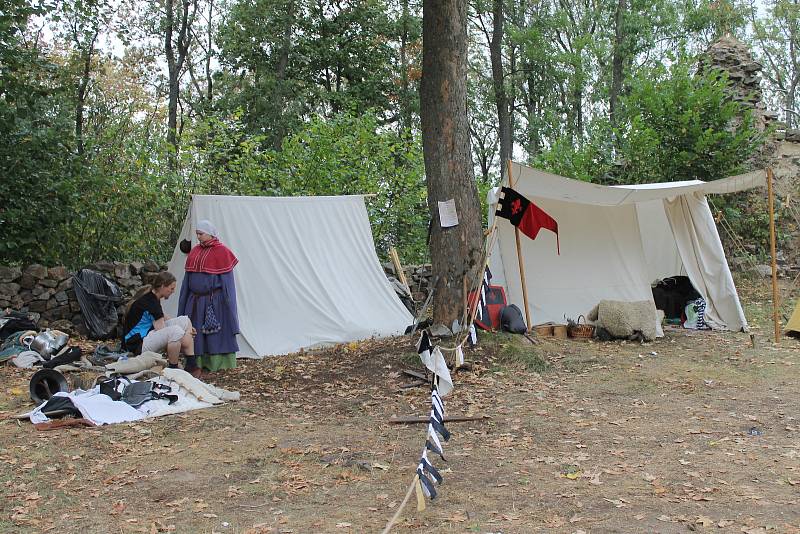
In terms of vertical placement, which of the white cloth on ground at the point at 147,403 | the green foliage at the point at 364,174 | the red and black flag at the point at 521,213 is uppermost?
the green foliage at the point at 364,174

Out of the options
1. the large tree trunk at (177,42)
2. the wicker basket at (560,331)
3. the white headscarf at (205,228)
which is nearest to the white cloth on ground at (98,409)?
the white headscarf at (205,228)

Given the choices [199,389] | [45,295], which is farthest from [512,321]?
[45,295]

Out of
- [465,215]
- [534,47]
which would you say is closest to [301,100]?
[534,47]

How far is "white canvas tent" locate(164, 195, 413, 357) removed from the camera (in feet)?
22.3

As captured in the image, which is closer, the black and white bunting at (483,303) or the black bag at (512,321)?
the black and white bunting at (483,303)

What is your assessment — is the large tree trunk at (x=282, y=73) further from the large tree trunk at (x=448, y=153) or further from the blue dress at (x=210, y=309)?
the blue dress at (x=210, y=309)

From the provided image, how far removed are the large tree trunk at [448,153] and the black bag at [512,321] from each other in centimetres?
77

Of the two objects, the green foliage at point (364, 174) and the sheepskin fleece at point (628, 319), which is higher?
the green foliage at point (364, 174)

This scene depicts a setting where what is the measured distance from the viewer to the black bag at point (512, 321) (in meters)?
6.43

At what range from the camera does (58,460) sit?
3.64 m

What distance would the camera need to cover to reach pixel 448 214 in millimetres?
5859

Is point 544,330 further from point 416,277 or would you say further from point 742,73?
point 742,73

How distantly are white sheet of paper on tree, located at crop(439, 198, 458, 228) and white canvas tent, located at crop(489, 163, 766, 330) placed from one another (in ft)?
5.45

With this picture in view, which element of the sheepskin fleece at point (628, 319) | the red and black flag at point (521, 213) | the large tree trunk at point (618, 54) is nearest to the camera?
the red and black flag at point (521, 213)
